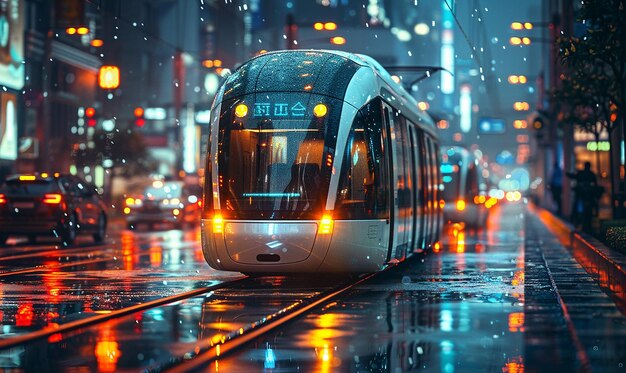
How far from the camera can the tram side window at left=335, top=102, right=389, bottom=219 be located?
62.5 ft

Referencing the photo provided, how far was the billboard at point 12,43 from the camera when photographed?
56156 millimetres

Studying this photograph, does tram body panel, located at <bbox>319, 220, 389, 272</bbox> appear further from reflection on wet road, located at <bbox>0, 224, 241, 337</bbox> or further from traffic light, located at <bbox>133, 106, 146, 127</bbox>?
traffic light, located at <bbox>133, 106, 146, 127</bbox>

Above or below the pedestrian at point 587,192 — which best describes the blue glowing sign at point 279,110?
above

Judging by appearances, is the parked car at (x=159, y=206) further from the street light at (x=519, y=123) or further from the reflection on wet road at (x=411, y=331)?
the street light at (x=519, y=123)

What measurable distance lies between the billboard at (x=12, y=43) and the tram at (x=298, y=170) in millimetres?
37657

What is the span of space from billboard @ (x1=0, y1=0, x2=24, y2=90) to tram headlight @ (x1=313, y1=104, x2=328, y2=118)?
38976 mm

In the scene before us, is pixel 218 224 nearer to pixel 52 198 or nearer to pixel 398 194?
pixel 398 194

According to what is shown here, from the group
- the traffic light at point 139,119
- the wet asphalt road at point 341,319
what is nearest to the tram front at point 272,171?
the wet asphalt road at point 341,319

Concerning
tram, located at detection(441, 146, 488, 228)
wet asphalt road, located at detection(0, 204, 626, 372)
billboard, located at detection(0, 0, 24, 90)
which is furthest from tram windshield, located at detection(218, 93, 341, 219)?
billboard, located at detection(0, 0, 24, 90)

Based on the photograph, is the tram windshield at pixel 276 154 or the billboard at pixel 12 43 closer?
the tram windshield at pixel 276 154

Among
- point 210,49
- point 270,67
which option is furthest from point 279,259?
point 210,49

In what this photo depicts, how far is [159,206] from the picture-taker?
46.9 m

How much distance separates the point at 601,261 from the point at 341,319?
8777mm

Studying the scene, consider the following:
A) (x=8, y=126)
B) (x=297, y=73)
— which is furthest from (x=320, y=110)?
(x=8, y=126)
